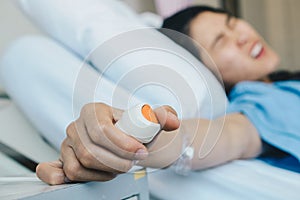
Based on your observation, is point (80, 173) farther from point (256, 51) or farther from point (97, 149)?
point (256, 51)

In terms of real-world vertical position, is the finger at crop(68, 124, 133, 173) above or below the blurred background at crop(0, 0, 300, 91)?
above

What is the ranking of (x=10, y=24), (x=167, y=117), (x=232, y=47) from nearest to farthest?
(x=167, y=117), (x=232, y=47), (x=10, y=24)

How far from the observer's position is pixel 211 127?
22.5 inches

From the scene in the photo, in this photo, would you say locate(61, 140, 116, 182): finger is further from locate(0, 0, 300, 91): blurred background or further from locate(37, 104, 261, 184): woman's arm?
locate(0, 0, 300, 91): blurred background

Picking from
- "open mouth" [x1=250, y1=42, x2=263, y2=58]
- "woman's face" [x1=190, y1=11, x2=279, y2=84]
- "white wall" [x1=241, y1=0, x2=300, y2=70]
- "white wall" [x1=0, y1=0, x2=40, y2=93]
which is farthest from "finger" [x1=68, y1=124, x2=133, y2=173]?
"white wall" [x1=241, y1=0, x2=300, y2=70]

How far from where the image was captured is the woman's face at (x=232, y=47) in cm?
105

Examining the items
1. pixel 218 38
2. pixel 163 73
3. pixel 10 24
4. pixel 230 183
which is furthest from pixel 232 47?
pixel 10 24

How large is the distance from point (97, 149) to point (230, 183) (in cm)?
29

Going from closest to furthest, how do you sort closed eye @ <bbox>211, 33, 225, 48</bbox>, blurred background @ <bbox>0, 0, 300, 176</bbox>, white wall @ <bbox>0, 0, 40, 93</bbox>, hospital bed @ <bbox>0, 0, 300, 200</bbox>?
1. hospital bed @ <bbox>0, 0, 300, 200</bbox>
2. closed eye @ <bbox>211, 33, 225, 48</bbox>
3. white wall @ <bbox>0, 0, 40, 93</bbox>
4. blurred background @ <bbox>0, 0, 300, 176</bbox>

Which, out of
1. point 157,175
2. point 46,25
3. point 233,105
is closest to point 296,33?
point 233,105

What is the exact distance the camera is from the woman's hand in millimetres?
419

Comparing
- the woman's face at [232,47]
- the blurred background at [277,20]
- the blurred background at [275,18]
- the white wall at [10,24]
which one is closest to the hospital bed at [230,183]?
the woman's face at [232,47]

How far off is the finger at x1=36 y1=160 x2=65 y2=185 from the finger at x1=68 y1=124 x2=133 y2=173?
3 cm

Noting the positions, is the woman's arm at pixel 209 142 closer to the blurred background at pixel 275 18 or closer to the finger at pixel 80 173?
the finger at pixel 80 173
